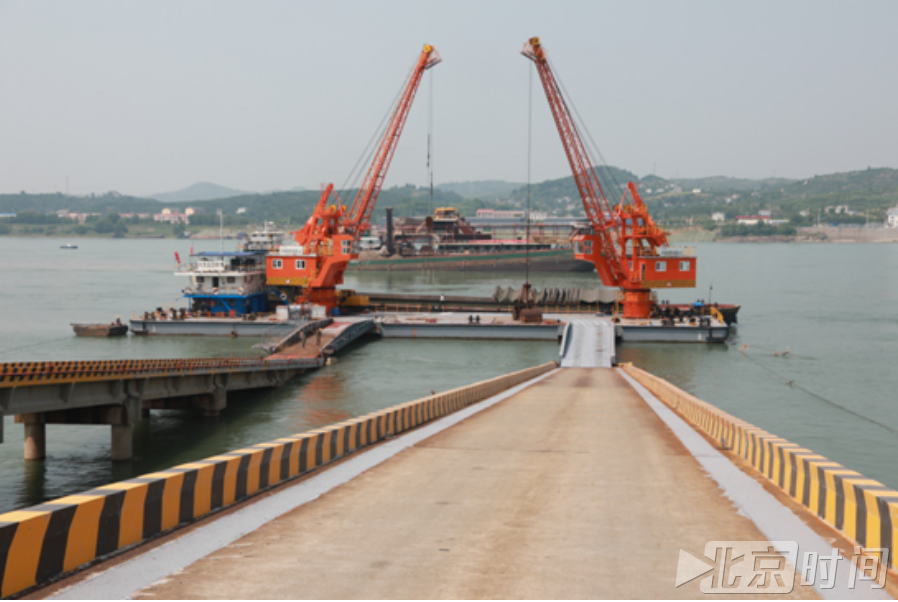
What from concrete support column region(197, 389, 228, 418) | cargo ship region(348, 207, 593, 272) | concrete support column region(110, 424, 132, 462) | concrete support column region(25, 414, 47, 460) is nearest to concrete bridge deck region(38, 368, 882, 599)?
concrete support column region(110, 424, 132, 462)

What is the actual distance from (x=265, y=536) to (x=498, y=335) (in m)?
60.3

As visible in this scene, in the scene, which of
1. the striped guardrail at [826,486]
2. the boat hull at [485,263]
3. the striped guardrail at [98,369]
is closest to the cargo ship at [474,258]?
the boat hull at [485,263]

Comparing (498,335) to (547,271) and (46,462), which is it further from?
(547,271)

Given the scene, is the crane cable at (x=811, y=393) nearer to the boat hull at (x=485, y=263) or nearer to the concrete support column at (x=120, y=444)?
the concrete support column at (x=120, y=444)

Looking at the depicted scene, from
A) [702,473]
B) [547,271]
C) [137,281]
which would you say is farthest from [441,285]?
[702,473]

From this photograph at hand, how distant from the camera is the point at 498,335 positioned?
69625 mm

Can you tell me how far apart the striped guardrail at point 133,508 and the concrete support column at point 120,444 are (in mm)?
16658

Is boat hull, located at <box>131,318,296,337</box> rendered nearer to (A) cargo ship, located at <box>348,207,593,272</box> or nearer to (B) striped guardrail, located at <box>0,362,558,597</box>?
(B) striped guardrail, located at <box>0,362,558,597</box>

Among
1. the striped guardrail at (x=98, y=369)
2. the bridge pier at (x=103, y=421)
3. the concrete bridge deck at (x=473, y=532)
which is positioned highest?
the concrete bridge deck at (x=473, y=532)

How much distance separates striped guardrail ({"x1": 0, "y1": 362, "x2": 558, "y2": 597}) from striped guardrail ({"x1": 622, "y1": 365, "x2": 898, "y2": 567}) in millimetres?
8672

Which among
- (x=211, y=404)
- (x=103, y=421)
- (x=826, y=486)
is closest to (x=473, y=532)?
(x=826, y=486)

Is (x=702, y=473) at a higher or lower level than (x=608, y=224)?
lower

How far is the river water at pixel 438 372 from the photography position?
29.8 m

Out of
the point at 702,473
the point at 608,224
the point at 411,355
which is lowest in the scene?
the point at 411,355
